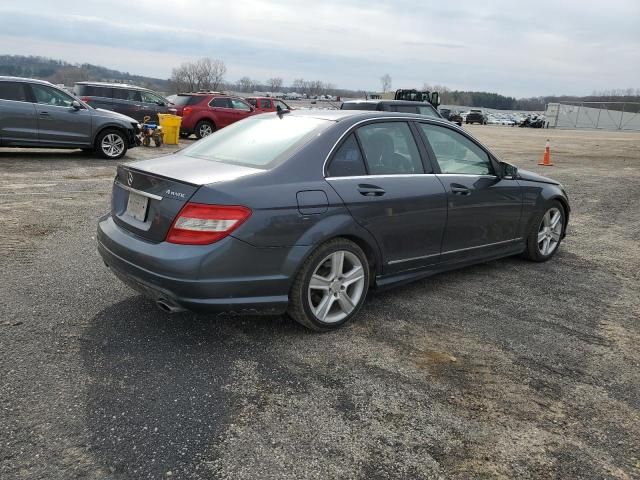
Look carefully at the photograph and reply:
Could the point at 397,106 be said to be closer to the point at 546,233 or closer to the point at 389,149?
the point at 546,233

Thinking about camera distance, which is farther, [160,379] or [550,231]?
[550,231]

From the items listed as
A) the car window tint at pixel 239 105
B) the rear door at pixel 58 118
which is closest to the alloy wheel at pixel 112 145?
the rear door at pixel 58 118

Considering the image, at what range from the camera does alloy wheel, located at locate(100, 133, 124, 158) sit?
12809mm

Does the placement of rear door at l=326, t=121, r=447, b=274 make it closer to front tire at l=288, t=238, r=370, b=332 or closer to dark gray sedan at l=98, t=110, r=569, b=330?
dark gray sedan at l=98, t=110, r=569, b=330

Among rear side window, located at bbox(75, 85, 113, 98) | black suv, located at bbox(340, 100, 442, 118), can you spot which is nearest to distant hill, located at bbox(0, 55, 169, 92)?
rear side window, located at bbox(75, 85, 113, 98)

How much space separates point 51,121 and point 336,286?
1041 centimetres

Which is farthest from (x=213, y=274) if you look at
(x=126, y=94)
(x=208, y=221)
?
(x=126, y=94)

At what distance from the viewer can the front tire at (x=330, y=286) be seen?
3676mm

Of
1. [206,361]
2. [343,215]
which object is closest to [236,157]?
[343,215]

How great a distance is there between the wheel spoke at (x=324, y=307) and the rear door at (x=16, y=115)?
34.2 feet

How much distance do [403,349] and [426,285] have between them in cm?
142

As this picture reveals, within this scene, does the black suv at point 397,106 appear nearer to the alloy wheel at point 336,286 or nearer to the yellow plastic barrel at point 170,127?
the yellow plastic barrel at point 170,127

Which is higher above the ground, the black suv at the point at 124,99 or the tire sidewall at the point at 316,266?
the black suv at the point at 124,99

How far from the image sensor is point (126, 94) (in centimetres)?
1927
